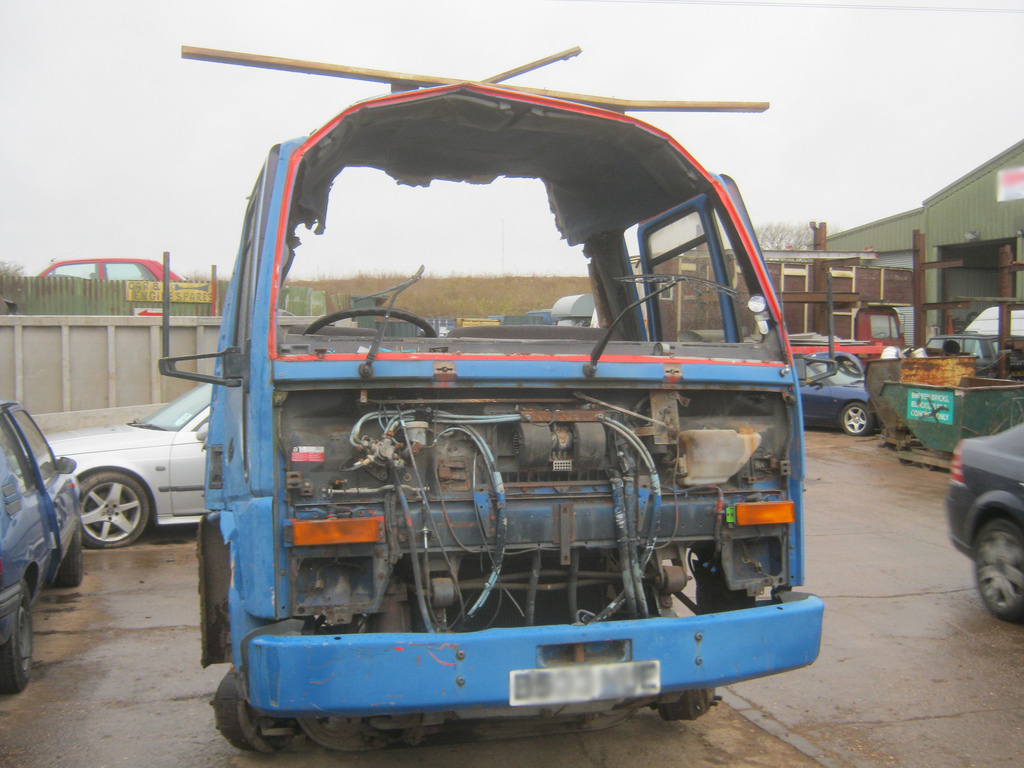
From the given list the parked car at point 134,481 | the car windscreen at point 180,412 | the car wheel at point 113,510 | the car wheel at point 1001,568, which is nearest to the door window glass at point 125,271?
the car windscreen at point 180,412

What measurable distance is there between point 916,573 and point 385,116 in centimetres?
572

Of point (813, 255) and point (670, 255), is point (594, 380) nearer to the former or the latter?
point (670, 255)

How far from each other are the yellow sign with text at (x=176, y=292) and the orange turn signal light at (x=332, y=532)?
14.1 metres

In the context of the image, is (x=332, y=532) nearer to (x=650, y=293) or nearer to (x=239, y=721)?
(x=239, y=721)

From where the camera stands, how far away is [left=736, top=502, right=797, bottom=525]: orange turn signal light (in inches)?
125

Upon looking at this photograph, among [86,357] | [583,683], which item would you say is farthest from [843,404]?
[583,683]

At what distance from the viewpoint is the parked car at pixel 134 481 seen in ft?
25.1

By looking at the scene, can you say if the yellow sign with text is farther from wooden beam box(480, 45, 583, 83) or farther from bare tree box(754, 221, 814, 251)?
bare tree box(754, 221, 814, 251)

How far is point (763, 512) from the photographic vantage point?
321 cm

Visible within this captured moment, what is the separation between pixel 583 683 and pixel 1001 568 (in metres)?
4.12

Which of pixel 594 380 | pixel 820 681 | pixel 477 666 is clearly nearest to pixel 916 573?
pixel 820 681

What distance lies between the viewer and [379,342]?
9.46 feet

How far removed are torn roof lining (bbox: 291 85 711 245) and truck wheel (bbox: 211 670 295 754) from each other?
189 centimetres

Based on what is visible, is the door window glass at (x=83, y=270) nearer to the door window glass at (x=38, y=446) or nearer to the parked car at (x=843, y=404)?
the door window glass at (x=38, y=446)
